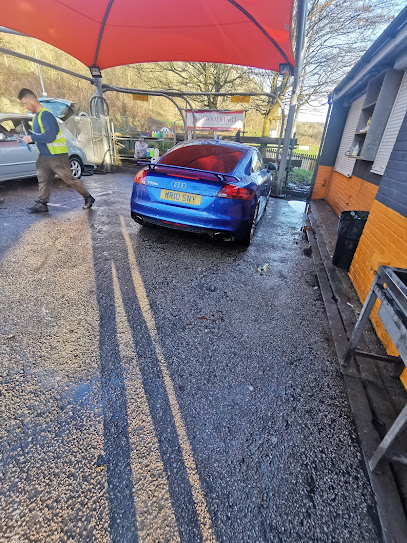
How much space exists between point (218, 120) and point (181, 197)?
10716 mm

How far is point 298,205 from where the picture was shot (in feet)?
27.9

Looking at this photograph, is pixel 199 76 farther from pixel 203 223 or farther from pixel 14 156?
pixel 203 223

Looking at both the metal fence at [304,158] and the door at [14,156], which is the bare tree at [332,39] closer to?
the metal fence at [304,158]

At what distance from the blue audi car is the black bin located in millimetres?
1312

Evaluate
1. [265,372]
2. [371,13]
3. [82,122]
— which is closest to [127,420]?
[265,372]

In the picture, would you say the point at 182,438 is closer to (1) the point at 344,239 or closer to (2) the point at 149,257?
(2) the point at 149,257

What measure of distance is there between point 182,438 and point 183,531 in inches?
17.0

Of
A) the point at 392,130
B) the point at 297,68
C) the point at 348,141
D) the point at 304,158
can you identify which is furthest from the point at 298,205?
the point at 304,158

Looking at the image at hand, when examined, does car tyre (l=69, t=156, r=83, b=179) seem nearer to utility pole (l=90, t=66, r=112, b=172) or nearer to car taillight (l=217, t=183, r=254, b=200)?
utility pole (l=90, t=66, r=112, b=172)

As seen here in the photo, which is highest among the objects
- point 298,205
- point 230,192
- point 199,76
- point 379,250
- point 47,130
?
point 199,76

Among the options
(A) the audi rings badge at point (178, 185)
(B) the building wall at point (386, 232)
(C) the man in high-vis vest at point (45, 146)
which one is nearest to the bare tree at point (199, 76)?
(C) the man in high-vis vest at point (45, 146)

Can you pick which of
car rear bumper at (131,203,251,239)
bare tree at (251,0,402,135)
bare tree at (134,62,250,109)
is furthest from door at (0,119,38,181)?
bare tree at (134,62,250,109)

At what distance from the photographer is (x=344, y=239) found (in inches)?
151

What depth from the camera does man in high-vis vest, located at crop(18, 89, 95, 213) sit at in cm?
464
